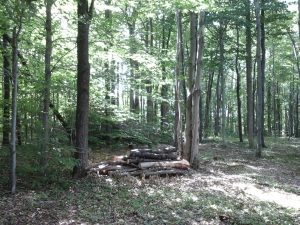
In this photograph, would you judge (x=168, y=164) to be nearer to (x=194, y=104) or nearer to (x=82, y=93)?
(x=194, y=104)

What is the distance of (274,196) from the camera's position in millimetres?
10102

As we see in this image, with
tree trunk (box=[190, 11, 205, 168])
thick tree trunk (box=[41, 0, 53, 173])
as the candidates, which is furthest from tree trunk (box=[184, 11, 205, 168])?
thick tree trunk (box=[41, 0, 53, 173])

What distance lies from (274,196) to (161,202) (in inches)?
144

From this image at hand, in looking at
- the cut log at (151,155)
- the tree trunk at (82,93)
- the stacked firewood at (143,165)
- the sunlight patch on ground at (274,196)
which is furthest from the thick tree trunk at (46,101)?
the sunlight patch on ground at (274,196)

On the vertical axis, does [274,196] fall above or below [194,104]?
below

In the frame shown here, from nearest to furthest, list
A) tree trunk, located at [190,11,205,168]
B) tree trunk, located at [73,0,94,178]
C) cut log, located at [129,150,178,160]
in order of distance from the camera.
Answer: tree trunk, located at [73,0,94,178] < cut log, located at [129,150,178,160] < tree trunk, located at [190,11,205,168]

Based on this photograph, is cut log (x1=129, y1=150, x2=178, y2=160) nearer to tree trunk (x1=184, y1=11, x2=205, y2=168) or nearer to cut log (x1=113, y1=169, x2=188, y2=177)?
cut log (x1=113, y1=169, x2=188, y2=177)

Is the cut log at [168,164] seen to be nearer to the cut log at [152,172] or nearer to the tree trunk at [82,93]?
the cut log at [152,172]

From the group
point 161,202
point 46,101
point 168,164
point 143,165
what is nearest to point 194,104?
point 168,164

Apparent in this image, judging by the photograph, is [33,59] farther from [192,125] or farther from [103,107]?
[192,125]

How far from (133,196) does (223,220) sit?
2535mm

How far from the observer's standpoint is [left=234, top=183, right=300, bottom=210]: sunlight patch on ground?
942cm

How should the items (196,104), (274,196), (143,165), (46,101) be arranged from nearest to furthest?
(274,196)
(46,101)
(143,165)
(196,104)

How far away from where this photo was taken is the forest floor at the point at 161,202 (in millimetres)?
7438
